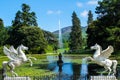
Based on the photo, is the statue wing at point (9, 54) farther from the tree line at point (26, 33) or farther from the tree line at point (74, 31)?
the tree line at point (26, 33)

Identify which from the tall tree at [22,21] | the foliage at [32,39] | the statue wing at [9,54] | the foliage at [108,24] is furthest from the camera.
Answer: the tall tree at [22,21]

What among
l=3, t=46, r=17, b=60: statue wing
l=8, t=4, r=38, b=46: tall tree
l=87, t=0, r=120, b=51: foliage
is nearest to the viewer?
l=3, t=46, r=17, b=60: statue wing

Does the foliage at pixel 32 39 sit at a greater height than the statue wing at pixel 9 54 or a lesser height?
greater

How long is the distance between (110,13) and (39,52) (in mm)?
42001

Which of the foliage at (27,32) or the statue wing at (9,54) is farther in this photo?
the foliage at (27,32)

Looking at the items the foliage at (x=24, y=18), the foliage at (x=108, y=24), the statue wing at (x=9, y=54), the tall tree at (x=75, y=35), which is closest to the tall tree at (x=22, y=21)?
the foliage at (x=24, y=18)

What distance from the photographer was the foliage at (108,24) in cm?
3716

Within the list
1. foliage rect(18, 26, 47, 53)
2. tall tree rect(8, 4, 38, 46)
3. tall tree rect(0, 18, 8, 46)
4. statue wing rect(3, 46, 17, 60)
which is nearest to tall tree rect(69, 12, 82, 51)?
tall tree rect(8, 4, 38, 46)

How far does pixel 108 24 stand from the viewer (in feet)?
130

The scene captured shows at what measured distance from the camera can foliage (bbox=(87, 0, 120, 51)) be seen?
122ft

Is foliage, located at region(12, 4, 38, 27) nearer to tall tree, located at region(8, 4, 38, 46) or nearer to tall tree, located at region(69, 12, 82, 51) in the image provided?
tall tree, located at region(8, 4, 38, 46)

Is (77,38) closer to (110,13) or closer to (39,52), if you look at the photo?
(39,52)

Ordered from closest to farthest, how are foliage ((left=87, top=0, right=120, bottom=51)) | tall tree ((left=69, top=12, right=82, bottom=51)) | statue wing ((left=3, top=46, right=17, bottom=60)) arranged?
statue wing ((left=3, top=46, right=17, bottom=60))
foliage ((left=87, top=0, right=120, bottom=51))
tall tree ((left=69, top=12, right=82, bottom=51))

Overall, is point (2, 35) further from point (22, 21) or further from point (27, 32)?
point (22, 21)
